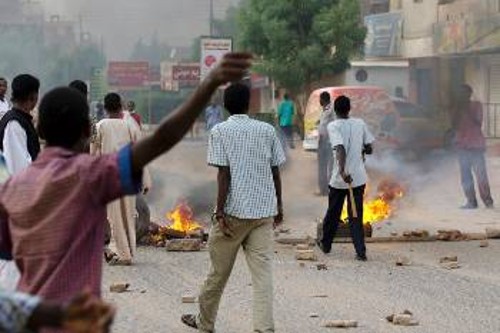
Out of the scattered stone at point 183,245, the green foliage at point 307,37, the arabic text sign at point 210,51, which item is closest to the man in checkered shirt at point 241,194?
the scattered stone at point 183,245

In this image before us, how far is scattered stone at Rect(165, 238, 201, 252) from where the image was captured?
36.6ft

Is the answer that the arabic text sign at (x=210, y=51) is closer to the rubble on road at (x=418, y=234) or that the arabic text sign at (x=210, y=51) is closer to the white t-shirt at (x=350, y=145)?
the rubble on road at (x=418, y=234)

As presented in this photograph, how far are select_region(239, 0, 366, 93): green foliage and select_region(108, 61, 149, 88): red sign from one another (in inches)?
1163

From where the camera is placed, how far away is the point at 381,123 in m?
21.0

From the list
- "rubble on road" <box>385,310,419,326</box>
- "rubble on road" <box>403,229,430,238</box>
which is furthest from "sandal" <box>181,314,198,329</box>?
"rubble on road" <box>403,229,430,238</box>

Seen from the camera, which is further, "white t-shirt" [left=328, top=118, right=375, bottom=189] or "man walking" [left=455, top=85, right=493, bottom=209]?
"man walking" [left=455, top=85, right=493, bottom=209]

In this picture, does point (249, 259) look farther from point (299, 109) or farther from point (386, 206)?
point (299, 109)

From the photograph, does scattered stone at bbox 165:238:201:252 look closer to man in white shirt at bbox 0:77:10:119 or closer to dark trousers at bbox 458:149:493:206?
man in white shirt at bbox 0:77:10:119

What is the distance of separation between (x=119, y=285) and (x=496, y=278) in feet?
9.98

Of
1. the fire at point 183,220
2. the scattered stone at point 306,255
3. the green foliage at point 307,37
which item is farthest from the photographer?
the green foliage at point 307,37

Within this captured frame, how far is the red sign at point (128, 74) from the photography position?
218 feet

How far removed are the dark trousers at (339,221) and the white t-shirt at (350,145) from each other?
85 mm

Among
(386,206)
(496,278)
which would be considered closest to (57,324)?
(496,278)

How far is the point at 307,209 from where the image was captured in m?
15.2
